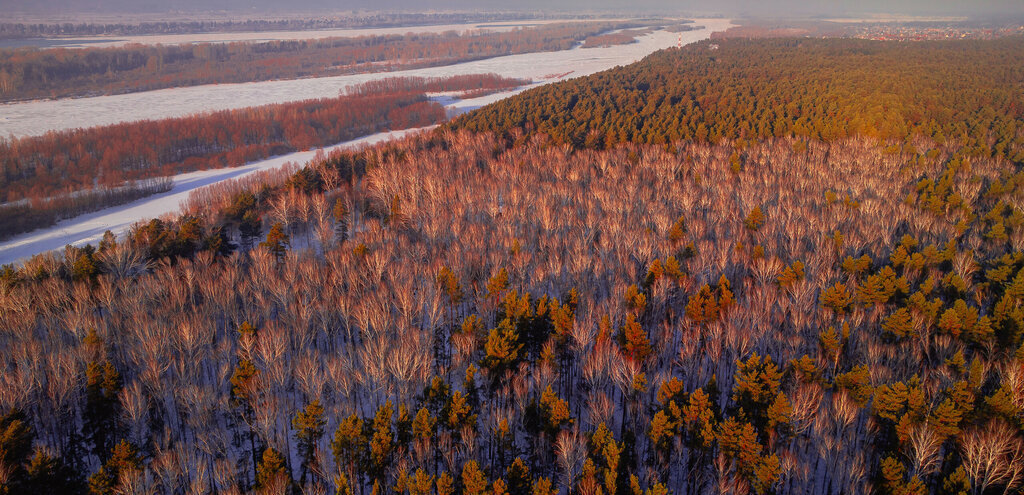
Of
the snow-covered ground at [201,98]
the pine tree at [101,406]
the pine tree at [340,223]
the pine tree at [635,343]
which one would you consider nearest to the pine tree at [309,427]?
the pine tree at [101,406]

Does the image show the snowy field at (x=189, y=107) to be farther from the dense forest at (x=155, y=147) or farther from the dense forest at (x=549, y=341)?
the dense forest at (x=549, y=341)

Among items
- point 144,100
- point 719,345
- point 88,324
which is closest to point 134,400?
point 88,324

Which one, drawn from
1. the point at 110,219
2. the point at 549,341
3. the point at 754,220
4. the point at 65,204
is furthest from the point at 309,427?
the point at 65,204

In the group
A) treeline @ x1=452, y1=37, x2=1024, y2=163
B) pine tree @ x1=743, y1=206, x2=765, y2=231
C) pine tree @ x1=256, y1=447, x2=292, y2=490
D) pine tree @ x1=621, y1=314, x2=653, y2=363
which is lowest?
pine tree @ x1=256, y1=447, x2=292, y2=490

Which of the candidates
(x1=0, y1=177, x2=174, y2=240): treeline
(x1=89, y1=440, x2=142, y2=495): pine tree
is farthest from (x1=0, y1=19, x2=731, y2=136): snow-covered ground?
(x1=89, y1=440, x2=142, y2=495): pine tree

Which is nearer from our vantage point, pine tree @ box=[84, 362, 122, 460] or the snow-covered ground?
pine tree @ box=[84, 362, 122, 460]

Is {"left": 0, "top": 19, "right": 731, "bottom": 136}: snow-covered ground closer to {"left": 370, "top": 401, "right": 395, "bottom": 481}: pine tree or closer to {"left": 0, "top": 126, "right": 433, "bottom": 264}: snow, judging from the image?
{"left": 0, "top": 126, "right": 433, "bottom": 264}: snow

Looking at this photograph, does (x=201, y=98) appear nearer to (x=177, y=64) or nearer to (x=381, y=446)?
(x=177, y=64)
